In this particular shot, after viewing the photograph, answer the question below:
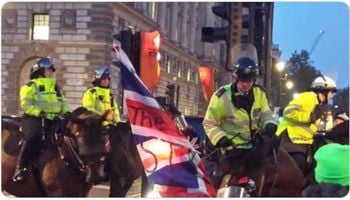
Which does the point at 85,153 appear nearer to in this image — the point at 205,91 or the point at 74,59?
the point at 74,59

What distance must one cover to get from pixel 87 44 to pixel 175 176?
2.21 metres

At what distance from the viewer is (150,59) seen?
14.8 feet

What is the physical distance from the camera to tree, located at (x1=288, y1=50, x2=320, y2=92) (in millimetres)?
3420

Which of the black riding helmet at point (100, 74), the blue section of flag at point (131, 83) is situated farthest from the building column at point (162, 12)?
the black riding helmet at point (100, 74)

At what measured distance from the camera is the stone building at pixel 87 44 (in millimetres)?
3402

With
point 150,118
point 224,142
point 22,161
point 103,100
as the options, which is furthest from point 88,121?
point 150,118

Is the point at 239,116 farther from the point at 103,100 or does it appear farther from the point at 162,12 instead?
the point at 103,100

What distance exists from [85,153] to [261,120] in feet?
5.94

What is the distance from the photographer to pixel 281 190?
3766mm

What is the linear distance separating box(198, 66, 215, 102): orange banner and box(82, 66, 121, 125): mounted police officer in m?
0.53

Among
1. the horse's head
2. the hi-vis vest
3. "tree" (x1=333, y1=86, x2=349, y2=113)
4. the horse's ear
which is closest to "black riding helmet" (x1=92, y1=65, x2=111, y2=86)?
the hi-vis vest

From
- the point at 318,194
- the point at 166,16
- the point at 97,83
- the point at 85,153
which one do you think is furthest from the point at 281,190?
the point at 85,153

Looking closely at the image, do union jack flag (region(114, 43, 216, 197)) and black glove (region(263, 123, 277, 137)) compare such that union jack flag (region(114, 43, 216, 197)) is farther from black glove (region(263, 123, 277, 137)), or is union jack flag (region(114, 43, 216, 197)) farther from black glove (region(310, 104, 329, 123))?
black glove (region(310, 104, 329, 123))

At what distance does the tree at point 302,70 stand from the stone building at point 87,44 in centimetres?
48
